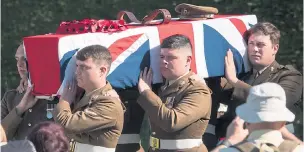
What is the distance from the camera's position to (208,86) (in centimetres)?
Answer: 668

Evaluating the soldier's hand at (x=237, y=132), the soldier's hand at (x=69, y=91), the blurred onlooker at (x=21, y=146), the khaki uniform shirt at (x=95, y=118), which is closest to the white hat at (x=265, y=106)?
the soldier's hand at (x=237, y=132)

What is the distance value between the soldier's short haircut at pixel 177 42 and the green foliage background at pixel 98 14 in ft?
13.0

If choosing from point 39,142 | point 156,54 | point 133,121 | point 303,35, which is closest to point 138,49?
point 156,54

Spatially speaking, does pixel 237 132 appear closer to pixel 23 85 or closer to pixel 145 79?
pixel 145 79

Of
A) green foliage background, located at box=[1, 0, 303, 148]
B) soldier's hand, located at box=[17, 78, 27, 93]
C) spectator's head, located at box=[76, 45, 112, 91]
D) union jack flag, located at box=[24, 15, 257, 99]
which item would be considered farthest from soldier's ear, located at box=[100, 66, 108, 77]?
green foliage background, located at box=[1, 0, 303, 148]

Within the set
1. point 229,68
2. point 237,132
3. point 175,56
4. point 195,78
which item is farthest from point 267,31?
point 237,132

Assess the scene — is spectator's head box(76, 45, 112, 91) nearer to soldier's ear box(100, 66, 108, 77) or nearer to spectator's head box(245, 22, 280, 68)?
soldier's ear box(100, 66, 108, 77)

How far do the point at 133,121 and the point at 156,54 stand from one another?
61 cm

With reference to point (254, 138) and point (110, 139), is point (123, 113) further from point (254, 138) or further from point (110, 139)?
point (254, 138)

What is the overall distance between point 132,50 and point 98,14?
479 centimetres

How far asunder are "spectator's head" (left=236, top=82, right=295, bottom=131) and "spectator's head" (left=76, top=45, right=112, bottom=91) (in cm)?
137

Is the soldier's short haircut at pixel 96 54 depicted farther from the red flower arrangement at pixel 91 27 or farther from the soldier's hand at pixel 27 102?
the soldier's hand at pixel 27 102

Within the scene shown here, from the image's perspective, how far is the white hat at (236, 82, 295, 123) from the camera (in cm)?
462

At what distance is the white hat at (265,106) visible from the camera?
4.62m
